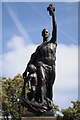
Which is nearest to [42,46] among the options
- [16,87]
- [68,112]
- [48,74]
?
[48,74]

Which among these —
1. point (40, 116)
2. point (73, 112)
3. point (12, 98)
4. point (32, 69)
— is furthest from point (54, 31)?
point (73, 112)

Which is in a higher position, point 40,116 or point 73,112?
point 40,116

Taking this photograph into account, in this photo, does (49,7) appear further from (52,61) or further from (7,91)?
(7,91)

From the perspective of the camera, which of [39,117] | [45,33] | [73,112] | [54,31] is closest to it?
[39,117]

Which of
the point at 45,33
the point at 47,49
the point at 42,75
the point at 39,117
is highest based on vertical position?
the point at 45,33

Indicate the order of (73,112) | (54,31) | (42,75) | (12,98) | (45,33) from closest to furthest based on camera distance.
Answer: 1. (42,75)
2. (54,31)
3. (45,33)
4. (12,98)
5. (73,112)

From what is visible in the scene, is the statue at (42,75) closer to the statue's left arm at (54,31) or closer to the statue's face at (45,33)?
the statue's left arm at (54,31)

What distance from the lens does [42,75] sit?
8781 millimetres

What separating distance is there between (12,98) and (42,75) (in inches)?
816

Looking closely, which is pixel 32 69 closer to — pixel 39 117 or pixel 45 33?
pixel 45 33

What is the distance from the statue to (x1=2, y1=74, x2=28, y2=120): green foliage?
63.9 feet

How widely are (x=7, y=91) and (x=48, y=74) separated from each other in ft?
68.7

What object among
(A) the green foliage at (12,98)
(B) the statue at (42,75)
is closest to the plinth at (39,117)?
(B) the statue at (42,75)

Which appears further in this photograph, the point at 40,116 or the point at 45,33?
the point at 45,33
